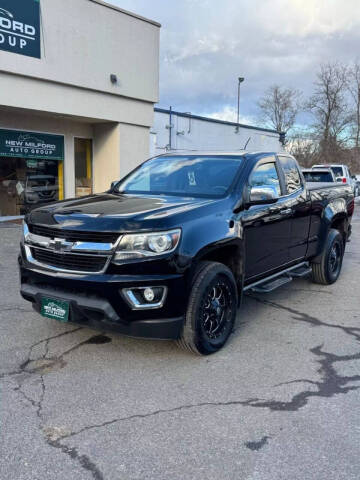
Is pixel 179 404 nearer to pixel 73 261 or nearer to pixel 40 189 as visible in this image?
pixel 73 261

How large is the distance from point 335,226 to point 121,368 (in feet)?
15.5

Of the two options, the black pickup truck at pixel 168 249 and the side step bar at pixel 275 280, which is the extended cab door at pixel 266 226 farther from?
the side step bar at pixel 275 280

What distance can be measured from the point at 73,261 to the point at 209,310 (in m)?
1.29

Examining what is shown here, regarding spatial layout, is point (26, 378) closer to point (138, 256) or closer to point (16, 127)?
point (138, 256)

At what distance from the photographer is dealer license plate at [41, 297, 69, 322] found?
3.80m

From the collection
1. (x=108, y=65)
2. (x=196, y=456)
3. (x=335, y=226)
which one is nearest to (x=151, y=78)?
(x=108, y=65)

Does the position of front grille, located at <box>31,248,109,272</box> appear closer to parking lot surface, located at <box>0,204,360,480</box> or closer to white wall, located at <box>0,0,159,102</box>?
parking lot surface, located at <box>0,204,360,480</box>

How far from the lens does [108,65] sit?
13234 millimetres

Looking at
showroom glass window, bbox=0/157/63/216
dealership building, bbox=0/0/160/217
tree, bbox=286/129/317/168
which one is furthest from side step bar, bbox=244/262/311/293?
tree, bbox=286/129/317/168

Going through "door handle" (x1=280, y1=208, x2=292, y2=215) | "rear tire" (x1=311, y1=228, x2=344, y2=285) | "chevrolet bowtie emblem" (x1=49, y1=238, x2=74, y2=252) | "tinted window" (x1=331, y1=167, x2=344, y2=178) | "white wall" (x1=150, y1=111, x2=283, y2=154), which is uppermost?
"white wall" (x1=150, y1=111, x2=283, y2=154)

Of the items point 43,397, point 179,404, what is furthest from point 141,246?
point 43,397

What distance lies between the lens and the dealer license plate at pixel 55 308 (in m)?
3.80

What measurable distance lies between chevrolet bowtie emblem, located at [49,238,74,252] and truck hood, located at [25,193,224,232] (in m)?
0.12

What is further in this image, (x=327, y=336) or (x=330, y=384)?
(x=327, y=336)
